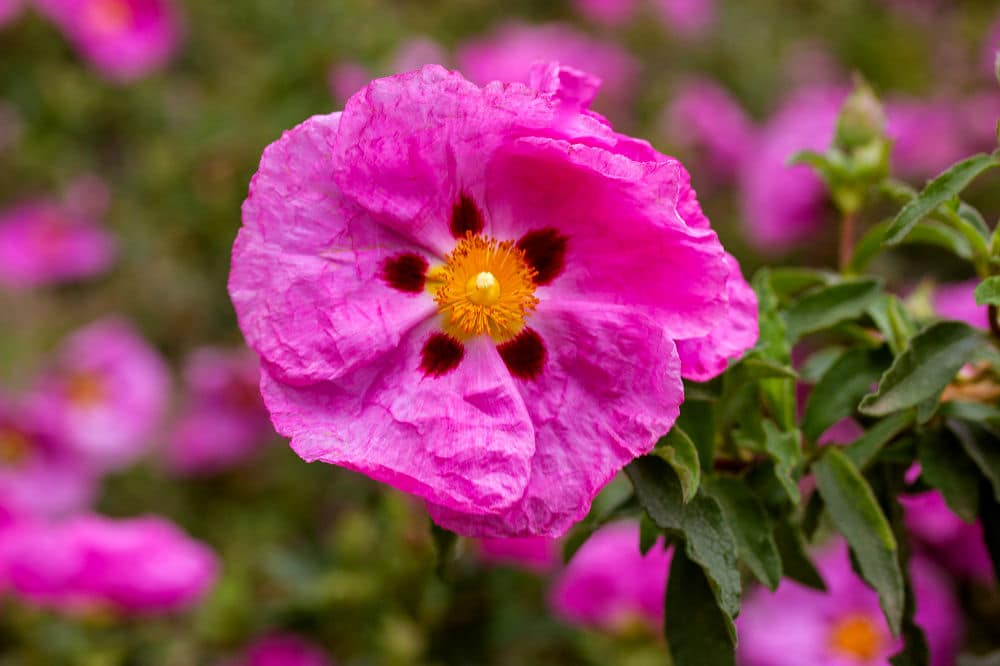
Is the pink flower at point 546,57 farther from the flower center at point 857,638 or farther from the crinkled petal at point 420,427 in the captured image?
the crinkled petal at point 420,427

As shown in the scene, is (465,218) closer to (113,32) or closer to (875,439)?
(875,439)

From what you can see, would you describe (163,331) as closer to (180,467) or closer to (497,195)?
(180,467)

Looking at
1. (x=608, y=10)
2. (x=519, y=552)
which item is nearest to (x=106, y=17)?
(x=608, y=10)

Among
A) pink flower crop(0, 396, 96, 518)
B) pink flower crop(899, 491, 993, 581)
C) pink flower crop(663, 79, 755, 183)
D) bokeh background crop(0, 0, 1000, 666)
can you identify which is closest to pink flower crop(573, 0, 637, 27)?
bokeh background crop(0, 0, 1000, 666)

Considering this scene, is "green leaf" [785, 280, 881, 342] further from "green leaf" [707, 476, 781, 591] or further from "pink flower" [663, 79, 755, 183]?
"pink flower" [663, 79, 755, 183]

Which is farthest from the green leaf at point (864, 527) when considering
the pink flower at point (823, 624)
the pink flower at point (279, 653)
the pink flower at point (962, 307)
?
the pink flower at point (279, 653)
